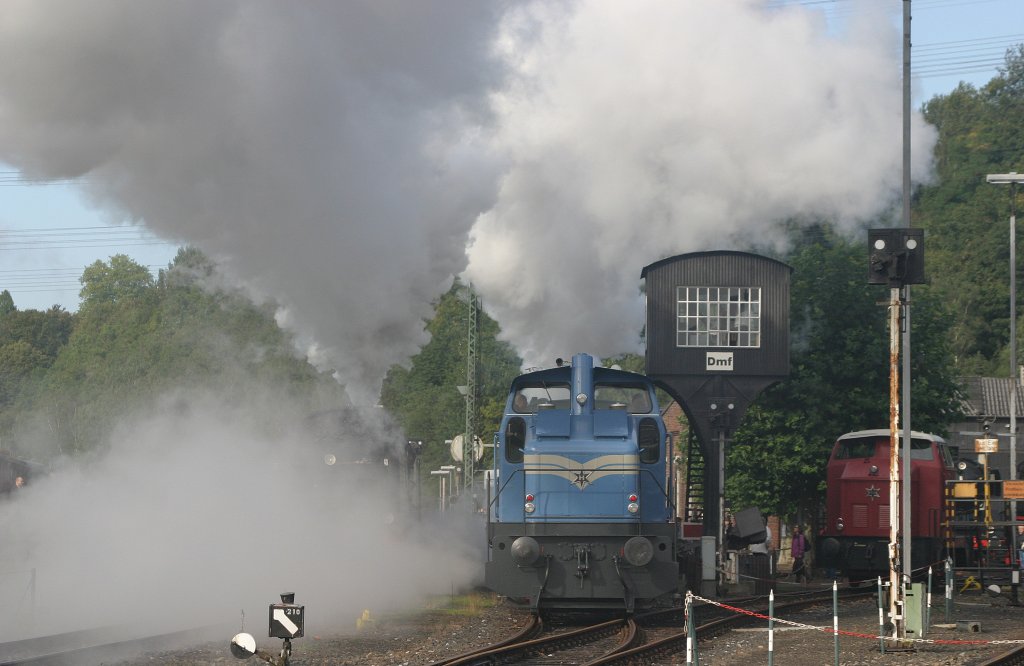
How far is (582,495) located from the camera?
64.1 ft

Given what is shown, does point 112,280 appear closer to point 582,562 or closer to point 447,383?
point 447,383

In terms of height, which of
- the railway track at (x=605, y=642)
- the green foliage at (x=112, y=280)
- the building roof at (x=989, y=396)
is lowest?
the railway track at (x=605, y=642)

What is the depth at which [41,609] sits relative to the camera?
2222cm

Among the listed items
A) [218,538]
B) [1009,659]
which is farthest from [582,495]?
[218,538]

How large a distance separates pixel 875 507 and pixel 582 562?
11650 millimetres

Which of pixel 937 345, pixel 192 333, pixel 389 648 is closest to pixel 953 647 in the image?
pixel 389 648

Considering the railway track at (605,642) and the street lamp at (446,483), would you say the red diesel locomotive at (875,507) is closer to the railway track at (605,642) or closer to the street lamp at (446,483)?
the railway track at (605,642)

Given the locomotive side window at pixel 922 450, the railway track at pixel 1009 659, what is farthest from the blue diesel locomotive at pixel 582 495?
the locomotive side window at pixel 922 450

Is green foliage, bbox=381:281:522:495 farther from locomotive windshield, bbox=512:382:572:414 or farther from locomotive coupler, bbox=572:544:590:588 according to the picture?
locomotive coupler, bbox=572:544:590:588

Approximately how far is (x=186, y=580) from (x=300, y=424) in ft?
24.4

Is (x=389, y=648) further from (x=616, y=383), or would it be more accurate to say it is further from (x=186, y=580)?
(x=186, y=580)

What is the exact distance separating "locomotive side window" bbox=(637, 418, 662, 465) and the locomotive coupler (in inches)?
73.2

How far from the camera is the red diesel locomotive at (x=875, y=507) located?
1078 inches

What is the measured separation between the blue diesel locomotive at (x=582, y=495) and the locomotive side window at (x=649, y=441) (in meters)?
0.02
